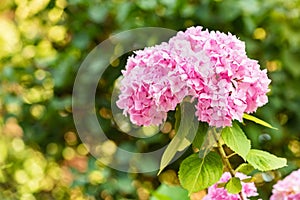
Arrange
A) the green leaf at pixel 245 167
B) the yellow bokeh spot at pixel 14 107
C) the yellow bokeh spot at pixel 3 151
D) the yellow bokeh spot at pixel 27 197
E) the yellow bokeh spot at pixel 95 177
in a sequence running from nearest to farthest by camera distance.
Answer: the green leaf at pixel 245 167
the yellow bokeh spot at pixel 95 177
the yellow bokeh spot at pixel 14 107
the yellow bokeh spot at pixel 27 197
the yellow bokeh spot at pixel 3 151

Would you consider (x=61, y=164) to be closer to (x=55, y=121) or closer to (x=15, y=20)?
(x=55, y=121)

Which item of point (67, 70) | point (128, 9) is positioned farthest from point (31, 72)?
point (128, 9)

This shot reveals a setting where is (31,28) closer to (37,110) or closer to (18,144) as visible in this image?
(37,110)

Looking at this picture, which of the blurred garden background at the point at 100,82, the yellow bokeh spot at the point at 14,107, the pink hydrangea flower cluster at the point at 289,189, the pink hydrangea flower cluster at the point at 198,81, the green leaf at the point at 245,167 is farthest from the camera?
the yellow bokeh spot at the point at 14,107

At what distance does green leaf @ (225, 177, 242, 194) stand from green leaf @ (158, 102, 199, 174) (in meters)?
0.09

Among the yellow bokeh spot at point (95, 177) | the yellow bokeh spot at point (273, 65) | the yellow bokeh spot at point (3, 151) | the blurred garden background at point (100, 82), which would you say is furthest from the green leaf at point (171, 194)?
the yellow bokeh spot at point (3, 151)

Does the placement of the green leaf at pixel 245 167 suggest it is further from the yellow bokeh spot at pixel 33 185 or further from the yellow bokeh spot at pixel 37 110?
the yellow bokeh spot at pixel 33 185

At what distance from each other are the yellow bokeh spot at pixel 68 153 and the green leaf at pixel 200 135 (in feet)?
4.27

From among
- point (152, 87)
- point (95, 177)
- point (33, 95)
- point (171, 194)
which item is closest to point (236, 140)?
point (152, 87)

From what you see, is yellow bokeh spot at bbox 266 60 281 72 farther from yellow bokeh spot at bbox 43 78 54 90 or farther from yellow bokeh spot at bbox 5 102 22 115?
yellow bokeh spot at bbox 5 102 22 115

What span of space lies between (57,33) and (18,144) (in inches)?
17.2

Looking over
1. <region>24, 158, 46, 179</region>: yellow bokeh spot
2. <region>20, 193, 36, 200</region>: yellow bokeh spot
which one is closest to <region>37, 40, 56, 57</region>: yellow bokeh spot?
<region>24, 158, 46, 179</region>: yellow bokeh spot

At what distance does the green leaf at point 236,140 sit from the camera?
845 millimetres

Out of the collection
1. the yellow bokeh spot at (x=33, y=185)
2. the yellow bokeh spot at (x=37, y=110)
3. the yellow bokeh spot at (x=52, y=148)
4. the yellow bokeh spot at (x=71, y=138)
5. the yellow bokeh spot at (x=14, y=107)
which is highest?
the yellow bokeh spot at (x=14, y=107)
